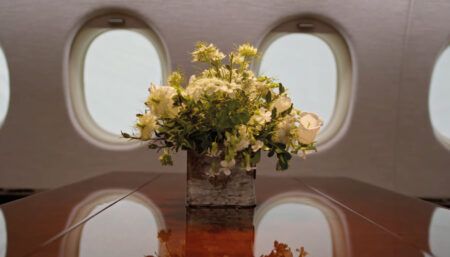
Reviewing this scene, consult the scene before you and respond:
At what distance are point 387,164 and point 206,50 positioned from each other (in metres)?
3.92

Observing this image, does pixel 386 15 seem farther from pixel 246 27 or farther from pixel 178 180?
pixel 178 180

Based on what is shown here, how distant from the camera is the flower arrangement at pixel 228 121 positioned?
162 centimetres

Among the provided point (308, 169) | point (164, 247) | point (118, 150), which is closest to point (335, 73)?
point (308, 169)

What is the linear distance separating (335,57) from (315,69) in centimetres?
21

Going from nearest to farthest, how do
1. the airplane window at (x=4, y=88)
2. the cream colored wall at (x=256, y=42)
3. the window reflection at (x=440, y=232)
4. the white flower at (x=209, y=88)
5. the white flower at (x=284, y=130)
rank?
1. the window reflection at (x=440, y=232)
2. the white flower at (x=209, y=88)
3. the white flower at (x=284, y=130)
4. the cream colored wall at (x=256, y=42)
5. the airplane window at (x=4, y=88)

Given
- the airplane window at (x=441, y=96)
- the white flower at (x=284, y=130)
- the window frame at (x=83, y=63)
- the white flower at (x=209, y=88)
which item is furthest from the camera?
the airplane window at (x=441, y=96)

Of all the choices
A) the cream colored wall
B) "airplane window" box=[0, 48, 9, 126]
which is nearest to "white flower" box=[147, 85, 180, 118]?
the cream colored wall

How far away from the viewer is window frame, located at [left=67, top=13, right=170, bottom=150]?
5.17m

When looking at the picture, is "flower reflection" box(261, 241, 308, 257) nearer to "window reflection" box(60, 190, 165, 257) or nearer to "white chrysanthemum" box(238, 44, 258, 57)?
"window reflection" box(60, 190, 165, 257)

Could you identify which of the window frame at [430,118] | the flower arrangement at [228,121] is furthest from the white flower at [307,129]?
the window frame at [430,118]

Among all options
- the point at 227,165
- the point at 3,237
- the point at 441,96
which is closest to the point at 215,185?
the point at 227,165

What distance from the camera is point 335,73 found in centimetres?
545

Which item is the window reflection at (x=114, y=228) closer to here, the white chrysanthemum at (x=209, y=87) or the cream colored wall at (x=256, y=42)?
the white chrysanthemum at (x=209, y=87)

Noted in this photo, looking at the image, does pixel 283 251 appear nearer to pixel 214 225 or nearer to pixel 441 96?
pixel 214 225
